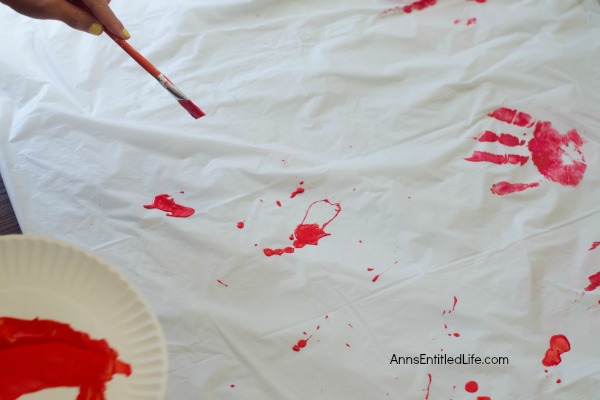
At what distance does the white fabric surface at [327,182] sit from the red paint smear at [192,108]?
53 millimetres

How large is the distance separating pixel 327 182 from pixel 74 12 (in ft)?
1.41

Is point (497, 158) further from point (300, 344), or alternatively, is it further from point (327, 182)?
point (300, 344)

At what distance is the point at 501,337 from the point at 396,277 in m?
0.16

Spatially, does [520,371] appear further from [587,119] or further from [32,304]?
[32,304]

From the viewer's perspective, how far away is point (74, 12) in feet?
2.68

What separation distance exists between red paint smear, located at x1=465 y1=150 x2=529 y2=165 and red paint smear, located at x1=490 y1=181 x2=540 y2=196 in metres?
0.04

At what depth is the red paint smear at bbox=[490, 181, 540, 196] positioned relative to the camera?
Result: 99 cm

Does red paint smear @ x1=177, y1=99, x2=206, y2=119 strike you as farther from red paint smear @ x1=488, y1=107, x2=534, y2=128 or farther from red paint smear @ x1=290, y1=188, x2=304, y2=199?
red paint smear @ x1=488, y1=107, x2=534, y2=128

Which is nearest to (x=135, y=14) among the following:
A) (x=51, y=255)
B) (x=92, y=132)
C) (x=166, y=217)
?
(x=92, y=132)

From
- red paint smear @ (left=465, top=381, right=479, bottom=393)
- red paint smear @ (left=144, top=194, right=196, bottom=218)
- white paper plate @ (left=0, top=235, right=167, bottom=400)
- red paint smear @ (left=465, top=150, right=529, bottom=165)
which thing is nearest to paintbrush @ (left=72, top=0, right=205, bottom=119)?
red paint smear @ (left=144, top=194, right=196, bottom=218)

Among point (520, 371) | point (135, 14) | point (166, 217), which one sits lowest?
point (520, 371)

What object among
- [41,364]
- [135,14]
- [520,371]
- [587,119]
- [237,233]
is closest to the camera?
[41,364]

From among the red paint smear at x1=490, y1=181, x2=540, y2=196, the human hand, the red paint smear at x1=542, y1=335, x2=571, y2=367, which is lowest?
the red paint smear at x1=542, y1=335, x2=571, y2=367

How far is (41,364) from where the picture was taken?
720 mm
